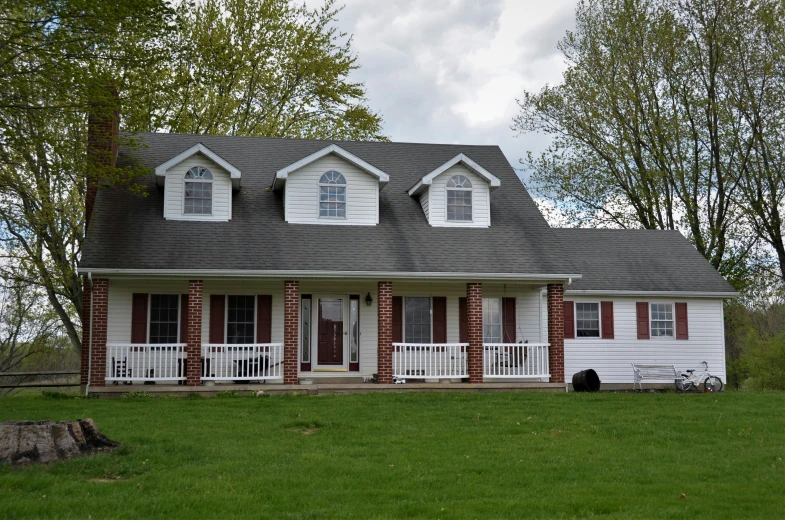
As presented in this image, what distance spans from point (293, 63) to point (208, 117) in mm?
4887

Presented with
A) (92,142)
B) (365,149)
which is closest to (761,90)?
(365,149)

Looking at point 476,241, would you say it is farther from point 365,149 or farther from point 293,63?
point 293,63

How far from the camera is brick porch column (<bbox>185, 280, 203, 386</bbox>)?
18.6m

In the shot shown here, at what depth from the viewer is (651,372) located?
2331 cm

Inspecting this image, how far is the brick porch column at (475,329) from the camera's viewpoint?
64.5 ft

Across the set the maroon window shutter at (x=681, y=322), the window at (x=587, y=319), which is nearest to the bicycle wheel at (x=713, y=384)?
the maroon window shutter at (x=681, y=322)

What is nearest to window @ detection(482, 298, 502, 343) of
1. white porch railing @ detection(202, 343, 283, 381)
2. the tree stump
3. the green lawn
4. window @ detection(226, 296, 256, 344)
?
the green lawn

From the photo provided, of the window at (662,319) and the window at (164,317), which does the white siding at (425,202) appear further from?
the window at (662,319)

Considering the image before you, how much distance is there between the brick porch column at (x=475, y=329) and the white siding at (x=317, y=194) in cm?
332

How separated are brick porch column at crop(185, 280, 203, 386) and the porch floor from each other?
325 millimetres

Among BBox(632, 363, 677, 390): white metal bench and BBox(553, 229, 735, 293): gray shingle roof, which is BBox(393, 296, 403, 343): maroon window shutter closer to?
BBox(553, 229, 735, 293): gray shingle roof

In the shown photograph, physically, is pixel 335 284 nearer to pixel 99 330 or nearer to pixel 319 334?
pixel 319 334

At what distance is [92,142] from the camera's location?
68.5ft

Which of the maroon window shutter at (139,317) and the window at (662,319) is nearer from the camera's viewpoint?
the maroon window shutter at (139,317)
